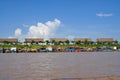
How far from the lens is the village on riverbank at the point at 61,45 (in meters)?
104

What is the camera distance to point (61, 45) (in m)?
113

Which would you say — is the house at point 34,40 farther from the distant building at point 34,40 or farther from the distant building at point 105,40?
the distant building at point 105,40

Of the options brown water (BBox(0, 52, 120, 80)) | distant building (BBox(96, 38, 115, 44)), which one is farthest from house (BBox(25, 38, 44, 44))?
brown water (BBox(0, 52, 120, 80))

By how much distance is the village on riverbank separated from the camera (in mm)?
104375

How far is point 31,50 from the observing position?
101 m

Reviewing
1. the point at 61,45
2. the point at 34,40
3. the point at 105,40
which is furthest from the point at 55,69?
the point at 105,40

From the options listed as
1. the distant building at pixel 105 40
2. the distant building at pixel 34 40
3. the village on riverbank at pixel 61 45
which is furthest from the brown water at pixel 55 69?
the distant building at pixel 105 40

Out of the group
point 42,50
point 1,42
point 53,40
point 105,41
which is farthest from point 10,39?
point 105,41

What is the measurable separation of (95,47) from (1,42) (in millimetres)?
42612

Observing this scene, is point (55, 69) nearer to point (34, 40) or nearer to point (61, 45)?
point (61, 45)

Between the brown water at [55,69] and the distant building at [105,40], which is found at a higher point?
the distant building at [105,40]

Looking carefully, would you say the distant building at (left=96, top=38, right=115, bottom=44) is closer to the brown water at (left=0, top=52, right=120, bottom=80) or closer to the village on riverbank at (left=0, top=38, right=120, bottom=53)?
the village on riverbank at (left=0, top=38, right=120, bottom=53)

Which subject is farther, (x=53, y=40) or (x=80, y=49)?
(x=53, y=40)

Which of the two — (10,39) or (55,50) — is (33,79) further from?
(10,39)
